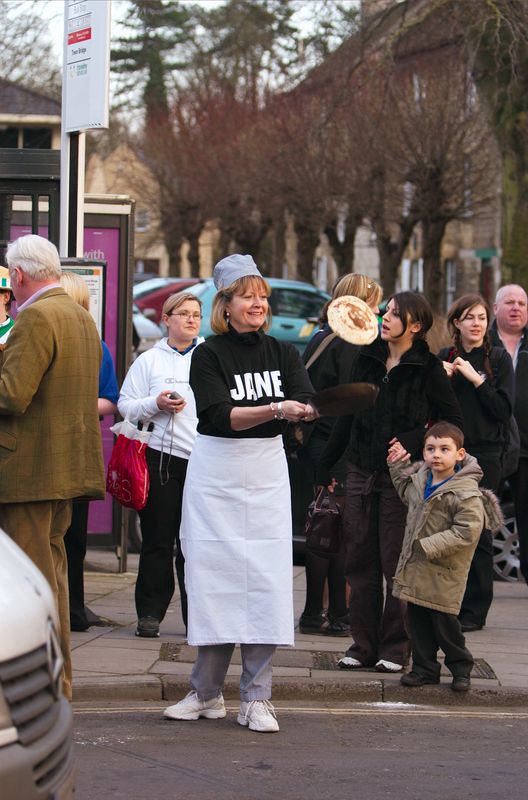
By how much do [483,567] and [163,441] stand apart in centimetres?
207

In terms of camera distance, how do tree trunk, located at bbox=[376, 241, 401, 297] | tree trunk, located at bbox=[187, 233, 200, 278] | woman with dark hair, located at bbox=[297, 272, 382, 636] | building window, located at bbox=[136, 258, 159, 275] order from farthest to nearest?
building window, located at bbox=[136, 258, 159, 275] < tree trunk, located at bbox=[187, 233, 200, 278] < tree trunk, located at bbox=[376, 241, 401, 297] < woman with dark hair, located at bbox=[297, 272, 382, 636]

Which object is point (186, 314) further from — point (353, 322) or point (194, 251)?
point (194, 251)

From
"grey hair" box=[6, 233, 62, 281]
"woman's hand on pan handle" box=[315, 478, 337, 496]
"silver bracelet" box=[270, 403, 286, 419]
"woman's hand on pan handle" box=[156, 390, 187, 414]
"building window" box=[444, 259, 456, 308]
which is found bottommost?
"woman's hand on pan handle" box=[315, 478, 337, 496]

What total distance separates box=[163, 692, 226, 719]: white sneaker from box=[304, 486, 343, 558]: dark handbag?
132cm

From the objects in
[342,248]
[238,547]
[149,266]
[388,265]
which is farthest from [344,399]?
[149,266]

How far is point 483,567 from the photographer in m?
8.45

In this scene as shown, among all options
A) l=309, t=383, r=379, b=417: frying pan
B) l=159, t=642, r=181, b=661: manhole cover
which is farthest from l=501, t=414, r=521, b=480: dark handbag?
l=309, t=383, r=379, b=417: frying pan

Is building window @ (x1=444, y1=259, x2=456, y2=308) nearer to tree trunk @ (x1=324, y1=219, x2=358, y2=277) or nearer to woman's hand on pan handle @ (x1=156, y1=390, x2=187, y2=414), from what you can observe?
tree trunk @ (x1=324, y1=219, x2=358, y2=277)

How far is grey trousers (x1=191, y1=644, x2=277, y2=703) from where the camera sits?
6.14m

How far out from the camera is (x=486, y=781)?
5.55 meters

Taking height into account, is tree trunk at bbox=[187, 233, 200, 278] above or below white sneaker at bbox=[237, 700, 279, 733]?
above

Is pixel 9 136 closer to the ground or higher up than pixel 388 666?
higher up

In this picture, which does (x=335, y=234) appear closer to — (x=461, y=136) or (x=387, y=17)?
(x=461, y=136)

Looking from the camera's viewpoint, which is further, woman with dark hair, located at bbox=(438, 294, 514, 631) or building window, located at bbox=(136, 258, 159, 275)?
building window, located at bbox=(136, 258, 159, 275)
